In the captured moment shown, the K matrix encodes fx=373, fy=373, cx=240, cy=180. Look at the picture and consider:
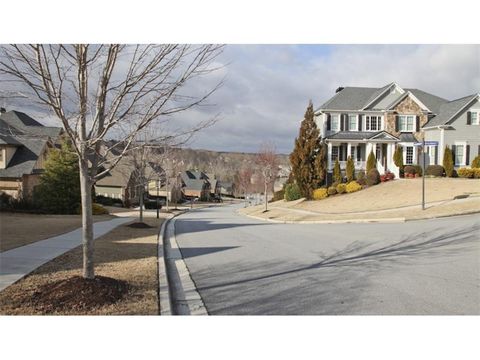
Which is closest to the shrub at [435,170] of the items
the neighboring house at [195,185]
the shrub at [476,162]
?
the shrub at [476,162]

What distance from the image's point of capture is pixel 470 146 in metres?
21.3

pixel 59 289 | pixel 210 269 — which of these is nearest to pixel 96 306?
Answer: pixel 59 289

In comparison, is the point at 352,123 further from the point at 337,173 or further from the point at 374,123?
the point at 337,173

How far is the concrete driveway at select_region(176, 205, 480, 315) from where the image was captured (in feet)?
16.3

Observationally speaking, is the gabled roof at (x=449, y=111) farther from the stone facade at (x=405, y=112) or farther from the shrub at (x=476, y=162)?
the shrub at (x=476, y=162)

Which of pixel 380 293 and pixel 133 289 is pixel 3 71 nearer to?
pixel 133 289

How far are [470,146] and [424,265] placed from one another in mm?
17472

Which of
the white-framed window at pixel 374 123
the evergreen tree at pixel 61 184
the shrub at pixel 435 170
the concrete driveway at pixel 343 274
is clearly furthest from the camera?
the white-framed window at pixel 374 123

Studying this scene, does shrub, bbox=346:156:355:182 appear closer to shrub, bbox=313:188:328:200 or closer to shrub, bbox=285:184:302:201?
shrub, bbox=313:188:328:200

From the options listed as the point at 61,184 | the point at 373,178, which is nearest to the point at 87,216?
the point at 61,184

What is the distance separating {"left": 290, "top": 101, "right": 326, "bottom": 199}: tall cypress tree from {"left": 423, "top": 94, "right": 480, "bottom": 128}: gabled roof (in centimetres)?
745

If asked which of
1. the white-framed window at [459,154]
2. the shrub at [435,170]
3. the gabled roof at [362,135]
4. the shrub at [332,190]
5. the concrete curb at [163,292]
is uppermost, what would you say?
the gabled roof at [362,135]

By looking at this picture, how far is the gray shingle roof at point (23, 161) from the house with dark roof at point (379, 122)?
62.8 ft

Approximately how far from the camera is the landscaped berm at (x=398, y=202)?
16183 millimetres
